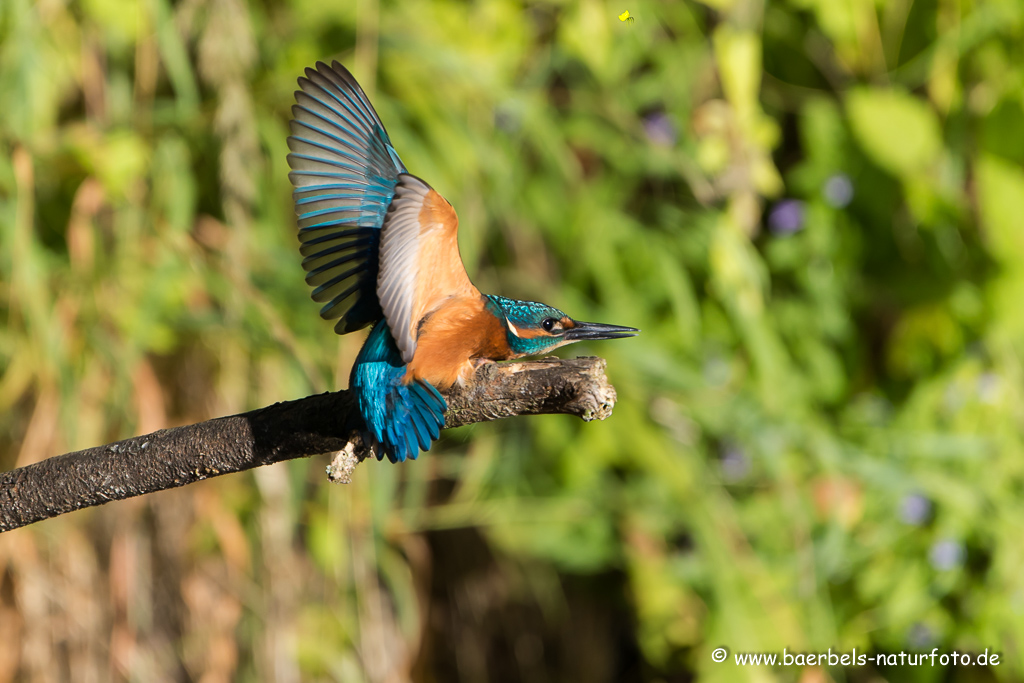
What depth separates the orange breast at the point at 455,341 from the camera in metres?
0.88

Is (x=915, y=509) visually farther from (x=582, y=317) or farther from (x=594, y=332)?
(x=594, y=332)

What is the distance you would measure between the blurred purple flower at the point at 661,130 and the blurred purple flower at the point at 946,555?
1.02 metres

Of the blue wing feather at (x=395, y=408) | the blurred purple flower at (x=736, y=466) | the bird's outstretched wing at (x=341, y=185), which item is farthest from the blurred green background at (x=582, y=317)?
the blue wing feather at (x=395, y=408)

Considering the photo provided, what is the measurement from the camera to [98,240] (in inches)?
68.7

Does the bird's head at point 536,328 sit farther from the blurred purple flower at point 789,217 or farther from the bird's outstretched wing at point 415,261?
the blurred purple flower at point 789,217

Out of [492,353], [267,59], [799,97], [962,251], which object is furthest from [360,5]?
[962,251]

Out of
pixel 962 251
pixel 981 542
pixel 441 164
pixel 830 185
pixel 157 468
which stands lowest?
pixel 981 542

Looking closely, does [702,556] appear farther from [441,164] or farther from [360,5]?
[360,5]

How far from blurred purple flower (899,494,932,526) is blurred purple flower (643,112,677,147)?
928 mm

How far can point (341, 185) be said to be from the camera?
2.99 feet

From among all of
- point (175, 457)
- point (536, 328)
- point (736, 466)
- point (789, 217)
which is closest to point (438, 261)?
point (536, 328)

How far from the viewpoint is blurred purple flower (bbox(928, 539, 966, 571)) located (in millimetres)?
1756

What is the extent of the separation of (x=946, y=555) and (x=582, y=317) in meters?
0.86

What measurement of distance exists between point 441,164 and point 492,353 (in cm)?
94
